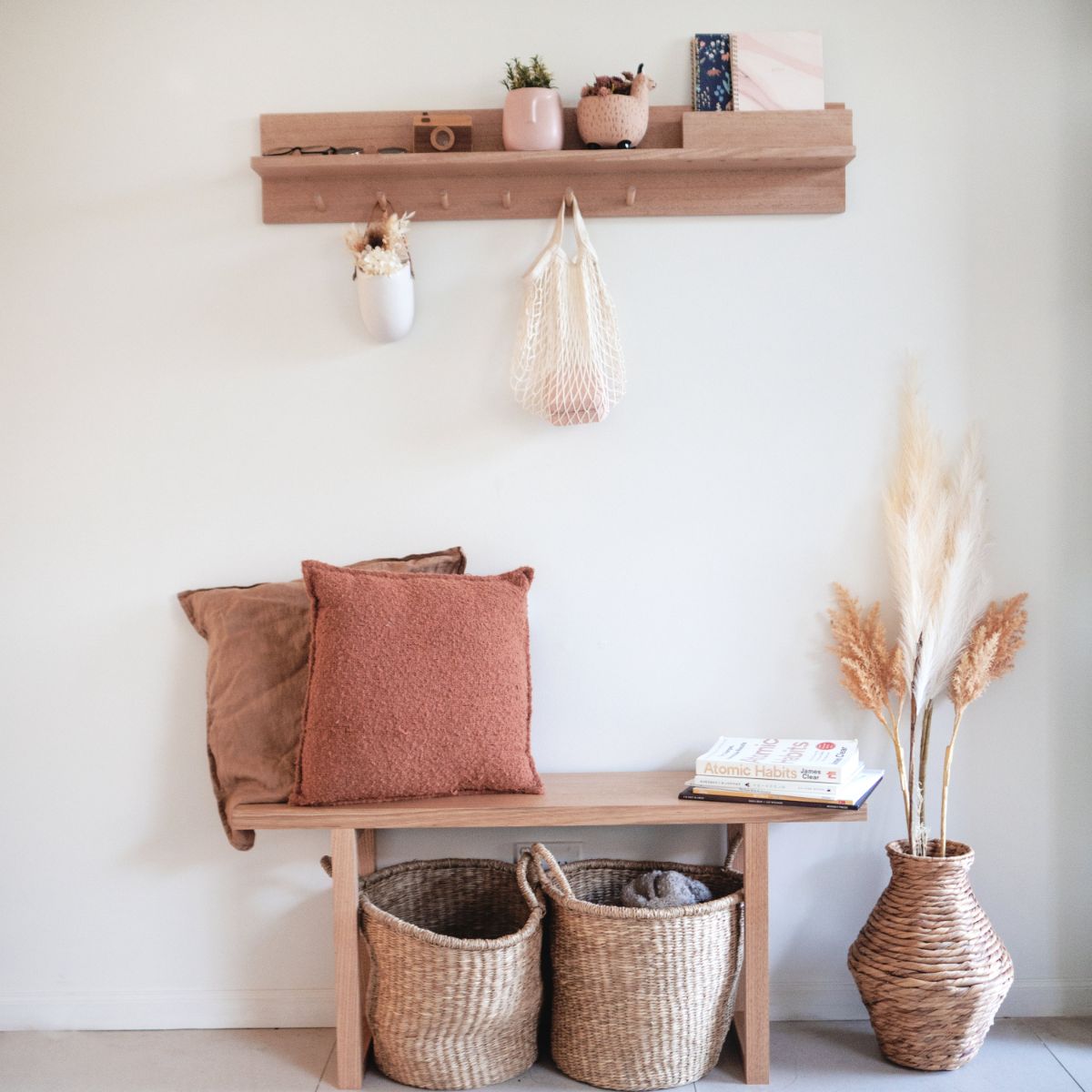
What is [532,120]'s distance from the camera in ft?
7.49

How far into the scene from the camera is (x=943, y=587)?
232cm

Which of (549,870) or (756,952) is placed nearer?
(756,952)

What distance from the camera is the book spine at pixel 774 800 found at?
6.89 ft

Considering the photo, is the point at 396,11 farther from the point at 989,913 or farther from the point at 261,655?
the point at 989,913

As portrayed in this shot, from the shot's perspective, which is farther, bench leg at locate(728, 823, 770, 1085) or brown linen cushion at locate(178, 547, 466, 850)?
brown linen cushion at locate(178, 547, 466, 850)

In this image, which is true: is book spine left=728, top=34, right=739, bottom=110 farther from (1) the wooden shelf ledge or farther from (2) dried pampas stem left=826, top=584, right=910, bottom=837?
(1) the wooden shelf ledge

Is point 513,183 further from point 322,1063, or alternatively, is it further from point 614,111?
point 322,1063

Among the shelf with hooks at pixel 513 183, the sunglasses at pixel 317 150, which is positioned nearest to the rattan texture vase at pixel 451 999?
the shelf with hooks at pixel 513 183

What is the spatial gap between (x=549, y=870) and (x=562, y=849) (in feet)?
0.73

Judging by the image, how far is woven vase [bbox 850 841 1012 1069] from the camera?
2172 millimetres

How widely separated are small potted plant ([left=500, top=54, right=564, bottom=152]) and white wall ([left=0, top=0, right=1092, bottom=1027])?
0.21 metres

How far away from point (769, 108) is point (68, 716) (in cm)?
210

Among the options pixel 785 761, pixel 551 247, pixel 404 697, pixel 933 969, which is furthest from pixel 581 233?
pixel 933 969

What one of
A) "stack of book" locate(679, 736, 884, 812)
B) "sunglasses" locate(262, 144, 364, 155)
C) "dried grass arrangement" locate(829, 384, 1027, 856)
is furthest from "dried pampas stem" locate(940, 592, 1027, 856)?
"sunglasses" locate(262, 144, 364, 155)
